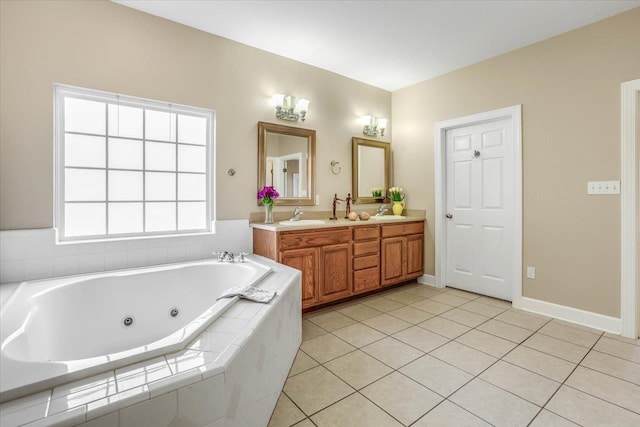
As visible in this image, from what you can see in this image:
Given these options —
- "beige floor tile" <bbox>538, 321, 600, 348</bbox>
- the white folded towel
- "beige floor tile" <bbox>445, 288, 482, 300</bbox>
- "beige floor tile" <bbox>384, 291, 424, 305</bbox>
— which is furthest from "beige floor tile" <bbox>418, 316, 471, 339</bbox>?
the white folded towel

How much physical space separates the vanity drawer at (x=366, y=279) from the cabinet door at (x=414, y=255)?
23.7 inches

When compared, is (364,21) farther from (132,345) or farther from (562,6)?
(132,345)

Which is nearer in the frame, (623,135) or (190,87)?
(623,135)

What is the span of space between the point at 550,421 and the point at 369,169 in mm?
3119

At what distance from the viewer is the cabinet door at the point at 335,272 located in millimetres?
3051

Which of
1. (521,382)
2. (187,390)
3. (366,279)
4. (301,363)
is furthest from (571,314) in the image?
(187,390)

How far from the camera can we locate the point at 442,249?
3895 mm

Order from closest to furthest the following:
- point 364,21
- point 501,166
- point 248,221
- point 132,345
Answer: point 132,345
point 364,21
point 248,221
point 501,166

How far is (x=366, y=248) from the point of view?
11.2ft

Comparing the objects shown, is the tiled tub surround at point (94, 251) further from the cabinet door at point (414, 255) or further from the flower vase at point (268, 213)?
the cabinet door at point (414, 255)

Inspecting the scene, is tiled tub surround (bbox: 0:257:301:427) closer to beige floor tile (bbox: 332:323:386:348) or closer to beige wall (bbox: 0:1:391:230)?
beige floor tile (bbox: 332:323:386:348)

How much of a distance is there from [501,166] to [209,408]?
11.5 feet

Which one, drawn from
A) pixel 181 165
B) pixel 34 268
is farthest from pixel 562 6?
pixel 34 268

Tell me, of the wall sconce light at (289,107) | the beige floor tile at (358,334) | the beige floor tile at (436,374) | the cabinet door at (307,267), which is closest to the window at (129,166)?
the wall sconce light at (289,107)
